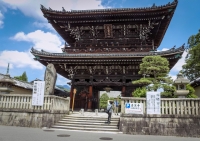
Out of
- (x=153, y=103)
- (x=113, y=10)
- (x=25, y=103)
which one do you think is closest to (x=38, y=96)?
(x=25, y=103)

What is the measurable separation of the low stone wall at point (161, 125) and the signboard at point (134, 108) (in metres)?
0.26

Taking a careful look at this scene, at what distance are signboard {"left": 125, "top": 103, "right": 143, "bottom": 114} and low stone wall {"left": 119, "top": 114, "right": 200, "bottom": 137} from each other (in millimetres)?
255

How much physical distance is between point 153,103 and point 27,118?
8.71 meters

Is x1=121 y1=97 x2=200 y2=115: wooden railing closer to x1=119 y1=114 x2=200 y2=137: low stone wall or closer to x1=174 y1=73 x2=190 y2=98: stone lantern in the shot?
x1=119 y1=114 x2=200 y2=137: low stone wall

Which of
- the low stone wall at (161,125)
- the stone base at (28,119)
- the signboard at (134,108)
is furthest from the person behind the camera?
the stone base at (28,119)

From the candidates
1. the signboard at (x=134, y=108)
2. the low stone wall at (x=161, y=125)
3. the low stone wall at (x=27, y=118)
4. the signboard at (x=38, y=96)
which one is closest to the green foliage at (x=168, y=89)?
the low stone wall at (x=161, y=125)

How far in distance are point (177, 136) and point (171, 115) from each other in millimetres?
1237

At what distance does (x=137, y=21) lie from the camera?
65.1 feet

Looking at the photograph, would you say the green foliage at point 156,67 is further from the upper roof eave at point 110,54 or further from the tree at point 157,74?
Result: the upper roof eave at point 110,54

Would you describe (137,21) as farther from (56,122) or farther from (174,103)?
(56,122)

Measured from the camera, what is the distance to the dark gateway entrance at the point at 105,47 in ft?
59.9

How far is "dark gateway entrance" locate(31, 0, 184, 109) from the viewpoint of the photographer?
719 inches

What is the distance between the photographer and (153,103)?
420 inches

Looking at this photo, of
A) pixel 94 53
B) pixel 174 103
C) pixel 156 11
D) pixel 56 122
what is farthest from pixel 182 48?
pixel 56 122
